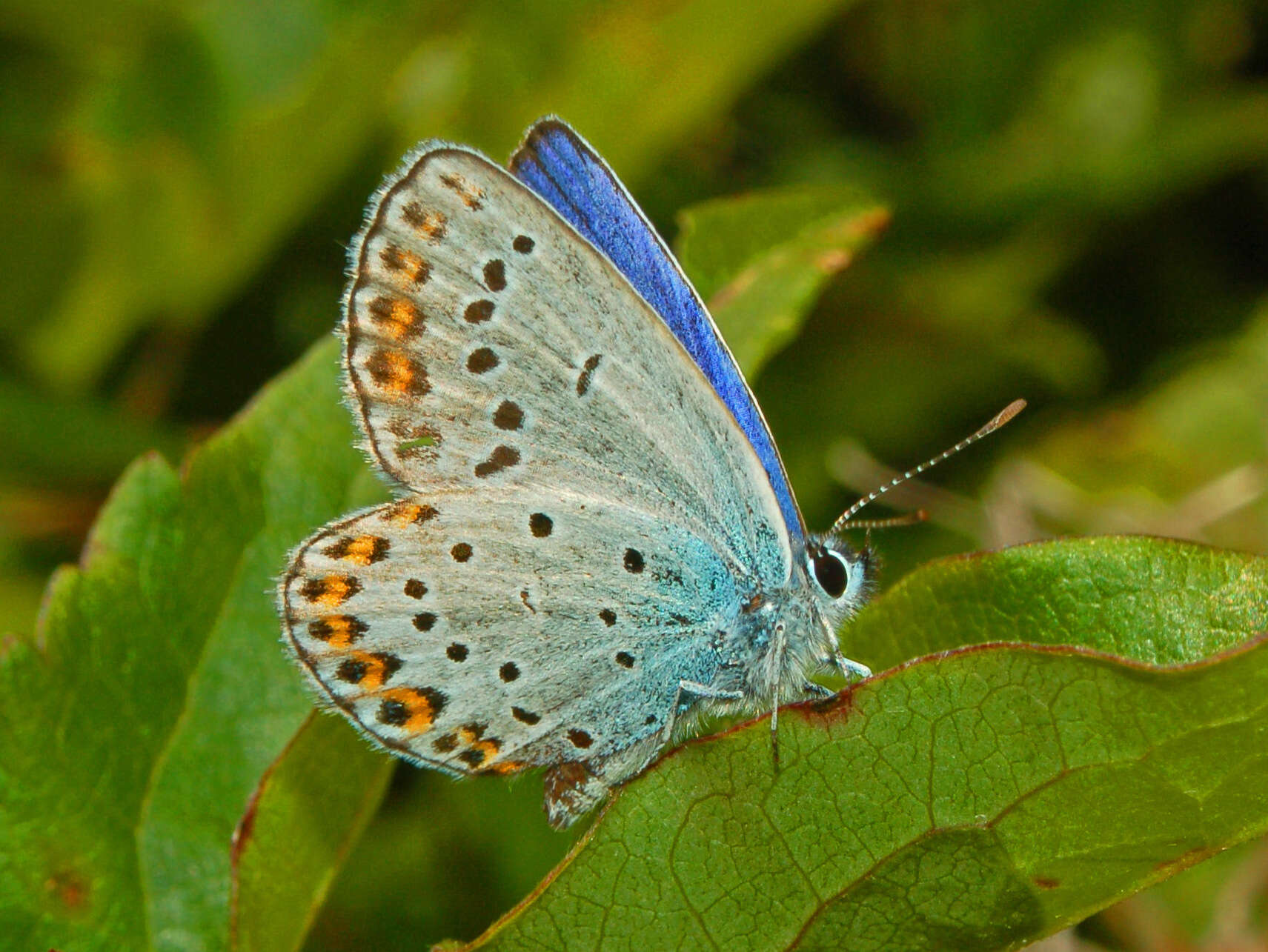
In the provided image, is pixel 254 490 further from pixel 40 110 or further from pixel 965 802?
pixel 40 110

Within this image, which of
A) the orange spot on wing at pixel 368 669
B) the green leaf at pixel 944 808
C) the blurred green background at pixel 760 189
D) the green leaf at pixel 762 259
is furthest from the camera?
the blurred green background at pixel 760 189

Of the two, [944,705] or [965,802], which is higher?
[944,705]

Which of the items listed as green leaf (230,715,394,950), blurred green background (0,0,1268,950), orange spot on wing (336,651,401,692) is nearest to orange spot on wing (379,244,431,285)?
orange spot on wing (336,651,401,692)

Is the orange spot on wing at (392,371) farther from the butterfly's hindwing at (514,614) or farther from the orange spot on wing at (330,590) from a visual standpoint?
the orange spot on wing at (330,590)

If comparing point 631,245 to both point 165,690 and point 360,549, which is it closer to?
point 360,549

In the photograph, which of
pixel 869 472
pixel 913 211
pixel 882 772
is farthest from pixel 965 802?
pixel 913 211

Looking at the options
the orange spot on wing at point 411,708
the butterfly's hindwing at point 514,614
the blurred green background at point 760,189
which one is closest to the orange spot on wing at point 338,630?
the butterfly's hindwing at point 514,614
